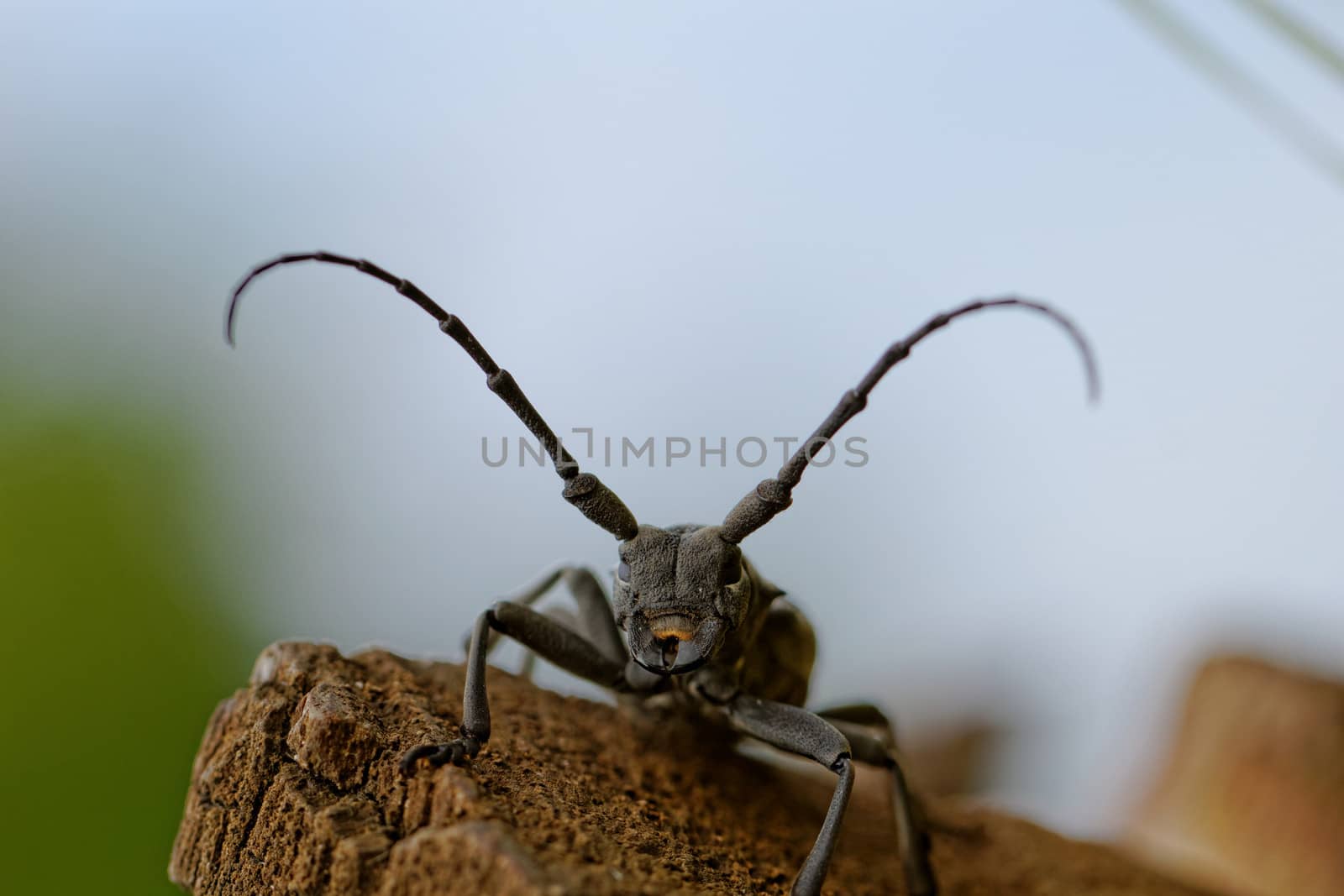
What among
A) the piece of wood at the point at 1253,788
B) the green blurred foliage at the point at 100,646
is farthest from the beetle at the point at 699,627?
the piece of wood at the point at 1253,788

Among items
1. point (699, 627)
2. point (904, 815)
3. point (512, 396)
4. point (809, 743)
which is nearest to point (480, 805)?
point (699, 627)

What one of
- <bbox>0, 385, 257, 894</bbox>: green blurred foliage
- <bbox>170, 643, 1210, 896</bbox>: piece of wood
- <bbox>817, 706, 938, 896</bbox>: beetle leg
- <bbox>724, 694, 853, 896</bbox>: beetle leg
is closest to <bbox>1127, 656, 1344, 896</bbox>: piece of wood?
<bbox>170, 643, 1210, 896</bbox>: piece of wood

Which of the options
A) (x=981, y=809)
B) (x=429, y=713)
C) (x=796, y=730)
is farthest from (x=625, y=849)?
(x=981, y=809)

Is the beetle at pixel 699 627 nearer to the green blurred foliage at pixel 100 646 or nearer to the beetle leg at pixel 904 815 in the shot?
the beetle leg at pixel 904 815

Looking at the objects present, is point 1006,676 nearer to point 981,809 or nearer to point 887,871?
point 981,809

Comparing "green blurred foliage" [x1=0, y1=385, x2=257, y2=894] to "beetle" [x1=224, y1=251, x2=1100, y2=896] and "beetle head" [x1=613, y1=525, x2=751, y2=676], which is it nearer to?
"beetle" [x1=224, y1=251, x2=1100, y2=896]

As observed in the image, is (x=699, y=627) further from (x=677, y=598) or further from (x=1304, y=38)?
(x=1304, y=38)
